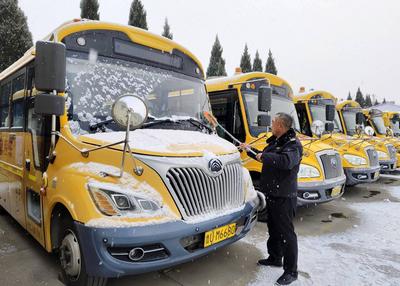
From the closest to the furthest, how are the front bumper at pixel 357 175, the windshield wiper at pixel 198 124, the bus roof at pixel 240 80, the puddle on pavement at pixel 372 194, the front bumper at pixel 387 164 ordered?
the windshield wiper at pixel 198 124 < the bus roof at pixel 240 80 < the front bumper at pixel 357 175 < the puddle on pavement at pixel 372 194 < the front bumper at pixel 387 164

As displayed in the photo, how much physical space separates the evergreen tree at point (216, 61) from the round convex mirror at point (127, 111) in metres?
22.1

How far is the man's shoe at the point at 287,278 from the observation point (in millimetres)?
3561

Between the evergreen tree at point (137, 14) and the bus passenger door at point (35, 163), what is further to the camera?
the evergreen tree at point (137, 14)

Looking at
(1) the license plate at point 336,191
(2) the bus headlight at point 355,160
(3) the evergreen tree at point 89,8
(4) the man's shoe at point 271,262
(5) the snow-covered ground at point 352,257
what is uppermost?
(3) the evergreen tree at point 89,8

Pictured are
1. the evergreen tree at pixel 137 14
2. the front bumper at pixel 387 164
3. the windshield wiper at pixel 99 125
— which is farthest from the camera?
the evergreen tree at pixel 137 14

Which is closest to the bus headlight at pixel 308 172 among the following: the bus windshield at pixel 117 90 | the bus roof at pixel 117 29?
the bus windshield at pixel 117 90

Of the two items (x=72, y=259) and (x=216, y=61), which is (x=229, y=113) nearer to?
→ (x=72, y=259)

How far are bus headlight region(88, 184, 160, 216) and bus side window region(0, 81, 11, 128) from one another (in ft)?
10.2

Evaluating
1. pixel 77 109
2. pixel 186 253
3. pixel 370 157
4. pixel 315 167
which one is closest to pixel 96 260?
pixel 186 253

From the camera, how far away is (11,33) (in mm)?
15398

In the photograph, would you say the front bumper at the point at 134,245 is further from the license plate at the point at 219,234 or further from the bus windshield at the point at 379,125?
the bus windshield at the point at 379,125

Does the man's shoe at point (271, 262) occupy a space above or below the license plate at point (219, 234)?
below

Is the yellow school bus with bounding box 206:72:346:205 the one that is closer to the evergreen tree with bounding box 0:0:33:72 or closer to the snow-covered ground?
the snow-covered ground

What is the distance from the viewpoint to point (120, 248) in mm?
2748
